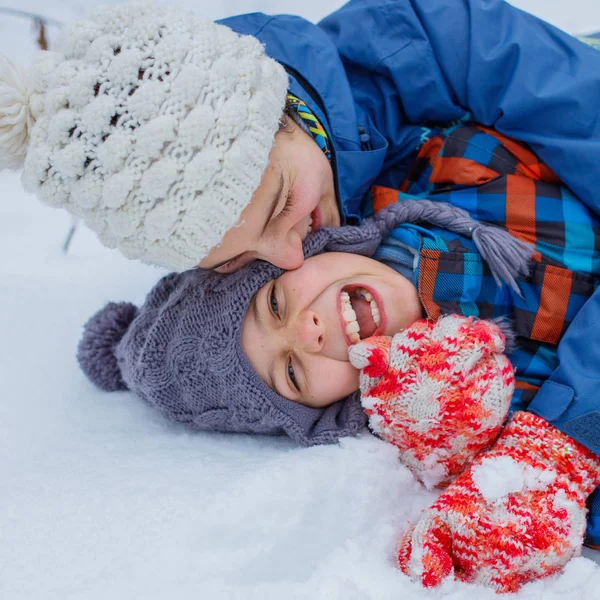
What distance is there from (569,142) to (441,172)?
0.26 metres

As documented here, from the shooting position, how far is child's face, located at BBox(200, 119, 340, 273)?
0.96m

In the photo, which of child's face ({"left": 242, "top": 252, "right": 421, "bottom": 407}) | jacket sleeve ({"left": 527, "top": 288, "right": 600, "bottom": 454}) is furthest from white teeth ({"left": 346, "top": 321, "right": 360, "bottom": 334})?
jacket sleeve ({"left": 527, "top": 288, "right": 600, "bottom": 454})

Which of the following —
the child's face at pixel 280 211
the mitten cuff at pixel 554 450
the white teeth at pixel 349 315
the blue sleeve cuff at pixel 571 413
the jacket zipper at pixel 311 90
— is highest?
the jacket zipper at pixel 311 90

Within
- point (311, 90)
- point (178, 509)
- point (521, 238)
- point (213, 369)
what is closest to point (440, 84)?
point (311, 90)

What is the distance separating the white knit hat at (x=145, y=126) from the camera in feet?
2.78

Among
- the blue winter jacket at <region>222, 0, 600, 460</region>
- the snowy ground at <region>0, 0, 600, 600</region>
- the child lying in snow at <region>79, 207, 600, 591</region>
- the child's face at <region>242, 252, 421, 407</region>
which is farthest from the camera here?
the blue winter jacket at <region>222, 0, 600, 460</region>

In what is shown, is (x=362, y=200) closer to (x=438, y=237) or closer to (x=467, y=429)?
(x=438, y=237)

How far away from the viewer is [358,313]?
1135mm

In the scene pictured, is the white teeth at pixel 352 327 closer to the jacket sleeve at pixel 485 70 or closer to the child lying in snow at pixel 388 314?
the child lying in snow at pixel 388 314

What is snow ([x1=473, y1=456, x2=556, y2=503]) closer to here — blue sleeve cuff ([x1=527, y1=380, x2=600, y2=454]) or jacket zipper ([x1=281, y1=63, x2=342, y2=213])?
blue sleeve cuff ([x1=527, y1=380, x2=600, y2=454])

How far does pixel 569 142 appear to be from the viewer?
1.19m

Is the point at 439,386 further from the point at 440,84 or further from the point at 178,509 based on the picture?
the point at 440,84

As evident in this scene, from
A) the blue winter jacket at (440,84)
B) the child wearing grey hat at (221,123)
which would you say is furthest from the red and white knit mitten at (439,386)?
the child wearing grey hat at (221,123)

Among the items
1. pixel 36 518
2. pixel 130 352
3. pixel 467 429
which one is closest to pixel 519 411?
pixel 467 429
